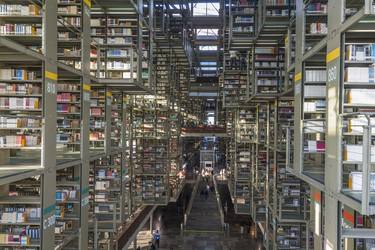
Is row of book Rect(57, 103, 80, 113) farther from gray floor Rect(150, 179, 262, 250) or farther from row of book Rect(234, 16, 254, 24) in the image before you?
gray floor Rect(150, 179, 262, 250)

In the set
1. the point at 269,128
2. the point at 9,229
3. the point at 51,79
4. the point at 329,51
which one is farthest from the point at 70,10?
the point at 269,128

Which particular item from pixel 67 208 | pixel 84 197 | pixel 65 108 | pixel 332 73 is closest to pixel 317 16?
pixel 332 73

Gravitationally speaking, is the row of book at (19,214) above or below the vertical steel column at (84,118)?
below

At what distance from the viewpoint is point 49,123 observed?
4.55 metres

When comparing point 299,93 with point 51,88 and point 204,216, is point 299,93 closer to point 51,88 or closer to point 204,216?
point 51,88

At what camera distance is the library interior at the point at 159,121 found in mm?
3750

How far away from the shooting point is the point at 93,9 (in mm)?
7152

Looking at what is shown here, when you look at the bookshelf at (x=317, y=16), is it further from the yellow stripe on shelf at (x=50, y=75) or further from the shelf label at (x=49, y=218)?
the shelf label at (x=49, y=218)

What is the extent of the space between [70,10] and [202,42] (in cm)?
1423

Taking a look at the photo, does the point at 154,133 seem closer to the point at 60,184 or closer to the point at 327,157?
the point at 60,184

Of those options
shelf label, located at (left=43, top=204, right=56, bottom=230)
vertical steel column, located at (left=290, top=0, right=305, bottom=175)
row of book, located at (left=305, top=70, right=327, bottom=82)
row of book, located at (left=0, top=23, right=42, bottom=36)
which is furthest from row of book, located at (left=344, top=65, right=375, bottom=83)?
row of book, located at (left=0, top=23, right=42, bottom=36)

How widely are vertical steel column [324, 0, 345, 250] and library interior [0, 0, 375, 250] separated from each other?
2 cm

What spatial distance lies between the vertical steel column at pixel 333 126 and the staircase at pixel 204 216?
11762 millimetres

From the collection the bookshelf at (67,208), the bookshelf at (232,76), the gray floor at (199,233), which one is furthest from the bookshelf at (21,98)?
the gray floor at (199,233)
